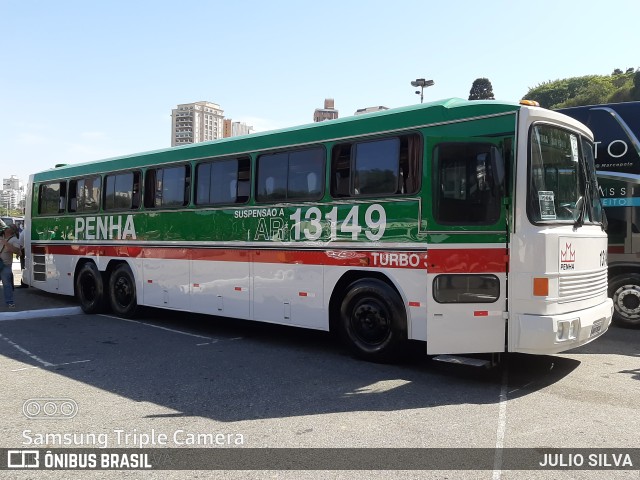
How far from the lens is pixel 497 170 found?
5.97 m

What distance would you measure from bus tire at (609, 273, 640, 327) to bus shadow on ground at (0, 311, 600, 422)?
9.84ft

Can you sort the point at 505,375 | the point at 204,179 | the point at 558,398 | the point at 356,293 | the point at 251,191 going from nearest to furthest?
the point at 558,398 < the point at 505,375 < the point at 356,293 < the point at 251,191 < the point at 204,179

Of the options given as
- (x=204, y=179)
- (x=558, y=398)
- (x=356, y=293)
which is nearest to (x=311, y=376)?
(x=356, y=293)

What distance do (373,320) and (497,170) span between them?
8.02ft

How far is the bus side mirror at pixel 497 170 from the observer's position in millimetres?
5941

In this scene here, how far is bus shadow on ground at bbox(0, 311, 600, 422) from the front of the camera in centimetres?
555

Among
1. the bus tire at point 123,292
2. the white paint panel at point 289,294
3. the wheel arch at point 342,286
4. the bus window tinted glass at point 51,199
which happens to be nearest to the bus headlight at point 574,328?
the wheel arch at point 342,286

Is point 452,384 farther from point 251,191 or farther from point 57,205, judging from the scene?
point 57,205

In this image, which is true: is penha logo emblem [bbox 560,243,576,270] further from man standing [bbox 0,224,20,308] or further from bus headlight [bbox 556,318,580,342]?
man standing [bbox 0,224,20,308]

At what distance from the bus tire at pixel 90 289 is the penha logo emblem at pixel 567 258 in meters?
9.19

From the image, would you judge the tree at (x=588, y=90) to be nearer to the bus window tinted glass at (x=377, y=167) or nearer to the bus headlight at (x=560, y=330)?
the bus window tinted glass at (x=377, y=167)

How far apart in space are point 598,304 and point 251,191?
5.09m

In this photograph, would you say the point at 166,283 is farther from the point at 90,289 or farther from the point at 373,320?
the point at 373,320

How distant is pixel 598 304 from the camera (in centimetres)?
661
